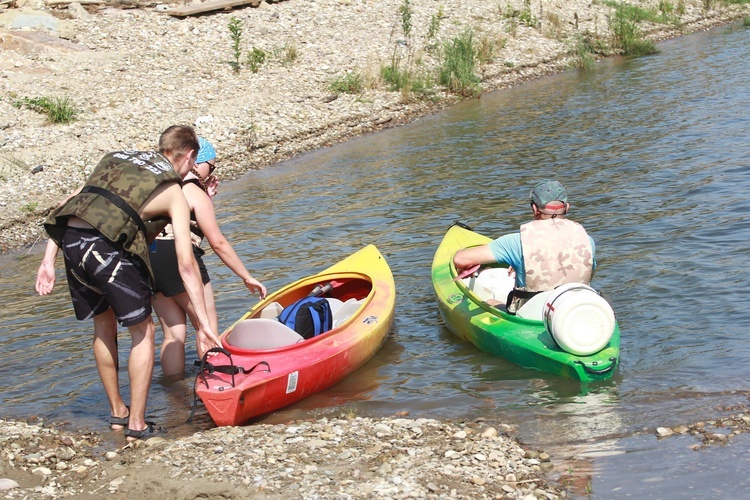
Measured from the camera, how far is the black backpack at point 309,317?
275 inches

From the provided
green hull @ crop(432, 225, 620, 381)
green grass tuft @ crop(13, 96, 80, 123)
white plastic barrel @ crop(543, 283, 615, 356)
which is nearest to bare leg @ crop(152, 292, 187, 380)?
green hull @ crop(432, 225, 620, 381)

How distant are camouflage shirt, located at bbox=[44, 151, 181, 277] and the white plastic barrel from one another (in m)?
2.57

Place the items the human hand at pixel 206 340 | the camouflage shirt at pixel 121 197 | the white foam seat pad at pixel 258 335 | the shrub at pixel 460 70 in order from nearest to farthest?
the camouflage shirt at pixel 121 197 → the human hand at pixel 206 340 → the white foam seat pad at pixel 258 335 → the shrub at pixel 460 70

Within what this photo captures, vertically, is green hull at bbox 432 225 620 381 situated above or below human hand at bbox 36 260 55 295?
below

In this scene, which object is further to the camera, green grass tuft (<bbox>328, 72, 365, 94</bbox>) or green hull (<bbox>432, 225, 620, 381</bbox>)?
green grass tuft (<bbox>328, 72, 365, 94</bbox>)

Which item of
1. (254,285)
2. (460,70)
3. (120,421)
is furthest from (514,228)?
(460,70)

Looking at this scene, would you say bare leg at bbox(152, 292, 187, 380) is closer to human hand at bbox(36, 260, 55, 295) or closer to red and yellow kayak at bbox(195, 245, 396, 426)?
red and yellow kayak at bbox(195, 245, 396, 426)

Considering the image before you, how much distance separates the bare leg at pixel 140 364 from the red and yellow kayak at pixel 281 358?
0.36m

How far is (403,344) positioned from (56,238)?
313 centimetres

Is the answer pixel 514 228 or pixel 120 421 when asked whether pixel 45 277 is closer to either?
pixel 120 421

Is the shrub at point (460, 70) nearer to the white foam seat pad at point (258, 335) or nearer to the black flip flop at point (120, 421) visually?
the white foam seat pad at point (258, 335)

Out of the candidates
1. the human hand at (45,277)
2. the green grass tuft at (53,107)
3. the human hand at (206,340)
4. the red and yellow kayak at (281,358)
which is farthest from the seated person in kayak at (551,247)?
the green grass tuft at (53,107)

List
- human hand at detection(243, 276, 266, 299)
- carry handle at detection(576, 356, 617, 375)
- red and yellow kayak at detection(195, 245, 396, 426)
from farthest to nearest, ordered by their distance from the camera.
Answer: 1. human hand at detection(243, 276, 266, 299)
2. carry handle at detection(576, 356, 617, 375)
3. red and yellow kayak at detection(195, 245, 396, 426)

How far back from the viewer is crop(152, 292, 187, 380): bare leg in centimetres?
647
